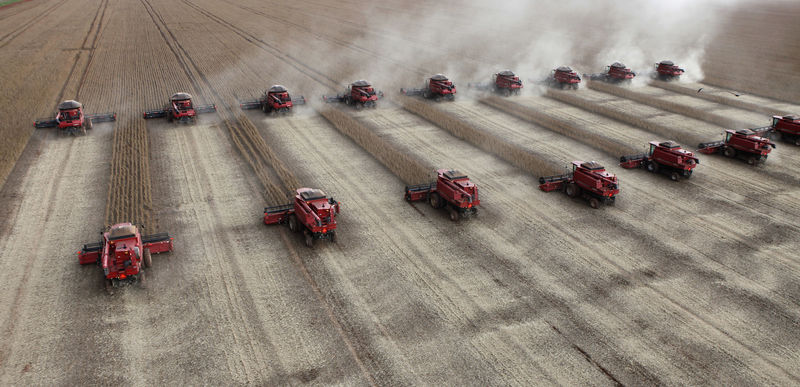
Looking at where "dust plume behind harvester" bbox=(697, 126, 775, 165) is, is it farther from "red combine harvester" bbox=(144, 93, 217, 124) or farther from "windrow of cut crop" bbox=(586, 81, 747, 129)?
"red combine harvester" bbox=(144, 93, 217, 124)

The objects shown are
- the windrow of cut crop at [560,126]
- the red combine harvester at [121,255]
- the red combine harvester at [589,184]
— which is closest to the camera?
the red combine harvester at [121,255]

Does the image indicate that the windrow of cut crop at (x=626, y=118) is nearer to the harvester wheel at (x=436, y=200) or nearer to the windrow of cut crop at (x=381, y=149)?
the windrow of cut crop at (x=381, y=149)

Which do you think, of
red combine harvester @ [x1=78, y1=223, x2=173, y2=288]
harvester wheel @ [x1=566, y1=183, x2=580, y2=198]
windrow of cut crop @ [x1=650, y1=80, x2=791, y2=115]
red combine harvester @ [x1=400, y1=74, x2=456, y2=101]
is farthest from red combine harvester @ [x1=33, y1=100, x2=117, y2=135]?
windrow of cut crop @ [x1=650, y1=80, x2=791, y2=115]

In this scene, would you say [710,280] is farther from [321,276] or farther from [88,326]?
[88,326]

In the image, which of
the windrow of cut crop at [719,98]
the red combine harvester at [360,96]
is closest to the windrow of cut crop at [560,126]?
the red combine harvester at [360,96]

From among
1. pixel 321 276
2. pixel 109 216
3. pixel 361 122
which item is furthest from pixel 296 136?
pixel 321 276

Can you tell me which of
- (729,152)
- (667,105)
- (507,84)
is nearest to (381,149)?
(507,84)
